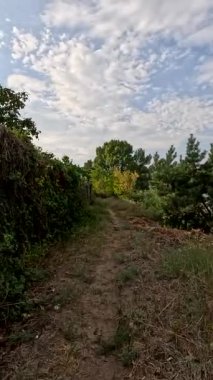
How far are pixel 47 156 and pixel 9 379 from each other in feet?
16.4

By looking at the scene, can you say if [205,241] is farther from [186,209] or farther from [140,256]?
[186,209]

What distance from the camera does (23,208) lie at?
6.15m

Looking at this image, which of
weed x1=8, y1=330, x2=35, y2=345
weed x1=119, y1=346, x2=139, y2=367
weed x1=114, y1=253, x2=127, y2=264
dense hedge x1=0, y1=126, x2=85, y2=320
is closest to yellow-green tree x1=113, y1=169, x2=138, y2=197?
dense hedge x1=0, y1=126, x2=85, y2=320

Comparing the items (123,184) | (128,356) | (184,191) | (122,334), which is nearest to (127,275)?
(122,334)

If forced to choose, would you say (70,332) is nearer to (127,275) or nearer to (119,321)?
(119,321)

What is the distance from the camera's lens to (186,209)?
494 inches

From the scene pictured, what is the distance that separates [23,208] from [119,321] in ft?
8.43

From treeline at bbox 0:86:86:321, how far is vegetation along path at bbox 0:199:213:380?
0.30 metres

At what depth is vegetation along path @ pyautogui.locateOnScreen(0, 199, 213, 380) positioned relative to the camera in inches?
143

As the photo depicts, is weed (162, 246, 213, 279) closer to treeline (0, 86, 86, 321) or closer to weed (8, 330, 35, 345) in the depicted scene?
treeline (0, 86, 86, 321)

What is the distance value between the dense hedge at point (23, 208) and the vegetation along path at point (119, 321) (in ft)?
1.12

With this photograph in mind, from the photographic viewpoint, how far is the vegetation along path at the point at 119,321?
3623 millimetres

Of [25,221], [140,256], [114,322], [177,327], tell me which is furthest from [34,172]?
[177,327]

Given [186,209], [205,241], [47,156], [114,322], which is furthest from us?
[186,209]
